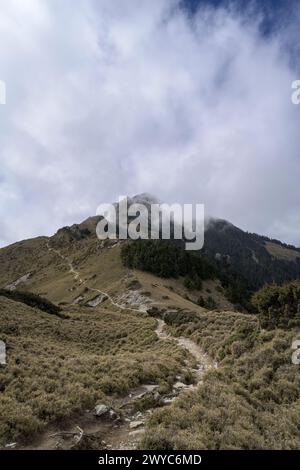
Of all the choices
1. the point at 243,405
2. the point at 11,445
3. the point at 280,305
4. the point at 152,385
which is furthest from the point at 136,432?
the point at 280,305

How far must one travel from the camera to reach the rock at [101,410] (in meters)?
11.9

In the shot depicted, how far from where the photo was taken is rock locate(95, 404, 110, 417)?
1186 cm

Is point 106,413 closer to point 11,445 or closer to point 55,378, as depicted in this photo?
point 11,445

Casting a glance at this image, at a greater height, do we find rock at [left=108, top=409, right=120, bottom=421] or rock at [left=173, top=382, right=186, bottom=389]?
rock at [left=108, top=409, right=120, bottom=421]

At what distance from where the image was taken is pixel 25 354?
19109 millimetres

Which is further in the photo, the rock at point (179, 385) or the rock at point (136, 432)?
the rock at point (179, 385)

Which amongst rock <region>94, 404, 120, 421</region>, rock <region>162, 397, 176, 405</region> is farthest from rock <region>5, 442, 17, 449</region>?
rock <region>162, 397, 176, 405</region>

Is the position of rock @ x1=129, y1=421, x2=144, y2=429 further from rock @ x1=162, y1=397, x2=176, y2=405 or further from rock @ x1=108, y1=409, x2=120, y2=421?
rock @ x1=162, y1=397, x2=176, y2=405

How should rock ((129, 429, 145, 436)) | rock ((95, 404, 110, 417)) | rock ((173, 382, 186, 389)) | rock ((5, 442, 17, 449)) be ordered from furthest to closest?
rock ((173, 382, 186, 389))
rock ((95, 404, 110, 417))
rock ((129, 429, 145, 436))
rock ((5, 442, 17, 449))

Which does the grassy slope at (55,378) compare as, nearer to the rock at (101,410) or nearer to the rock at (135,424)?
the rock at (101,410)

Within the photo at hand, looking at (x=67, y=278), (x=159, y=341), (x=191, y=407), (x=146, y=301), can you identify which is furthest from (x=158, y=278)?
(x=191, y=407)

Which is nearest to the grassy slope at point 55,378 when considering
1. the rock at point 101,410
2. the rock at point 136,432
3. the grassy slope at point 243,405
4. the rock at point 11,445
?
the rock at point 11,445

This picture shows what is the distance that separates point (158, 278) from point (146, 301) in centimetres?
2373

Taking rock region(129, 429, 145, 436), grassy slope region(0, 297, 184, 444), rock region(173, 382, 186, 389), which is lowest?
rock region(173, 382, 186, 389)
